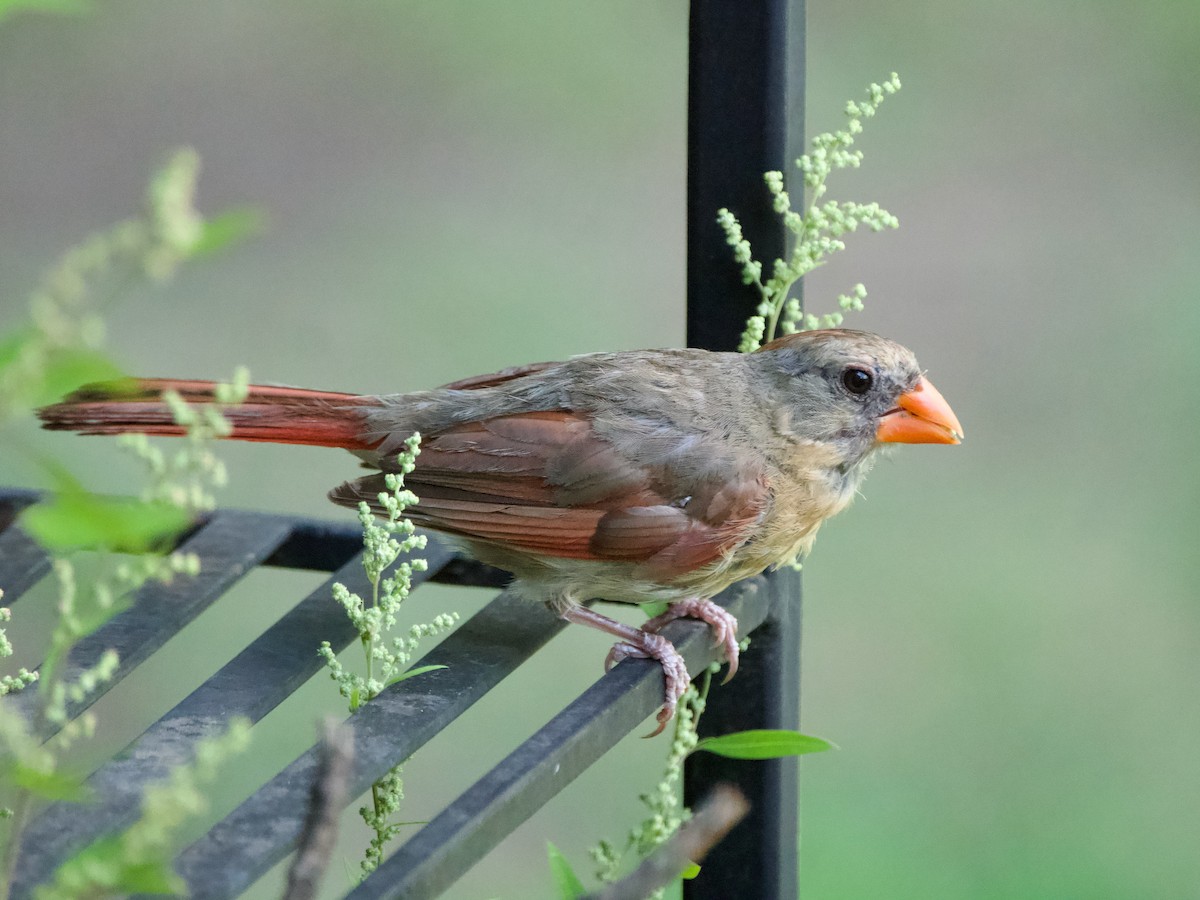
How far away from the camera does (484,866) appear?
393cm

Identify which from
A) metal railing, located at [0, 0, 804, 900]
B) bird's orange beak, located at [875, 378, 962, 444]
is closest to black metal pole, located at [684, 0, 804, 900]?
metal railing, located at [0, 0, 804, 900]

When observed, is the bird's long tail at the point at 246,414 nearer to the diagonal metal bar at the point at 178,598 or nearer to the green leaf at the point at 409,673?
the diagonal metal bar at the point at 178,598

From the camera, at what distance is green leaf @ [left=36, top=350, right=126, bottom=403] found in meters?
0.66

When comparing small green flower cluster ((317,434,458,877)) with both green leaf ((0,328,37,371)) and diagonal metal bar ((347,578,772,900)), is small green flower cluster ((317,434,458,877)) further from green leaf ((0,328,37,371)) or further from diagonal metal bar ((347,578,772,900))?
green leaf ((0,328,37,371))

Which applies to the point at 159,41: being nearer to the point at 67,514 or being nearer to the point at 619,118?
the point at 619,118

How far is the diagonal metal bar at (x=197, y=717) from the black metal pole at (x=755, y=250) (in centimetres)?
43

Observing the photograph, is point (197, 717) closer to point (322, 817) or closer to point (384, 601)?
point (384, 601)

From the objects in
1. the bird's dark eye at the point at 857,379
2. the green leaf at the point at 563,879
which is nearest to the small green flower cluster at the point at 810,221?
the bird's dark eye at the point at 857,379

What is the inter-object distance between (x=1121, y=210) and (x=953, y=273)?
23.7 inches

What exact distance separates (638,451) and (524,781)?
0.74m

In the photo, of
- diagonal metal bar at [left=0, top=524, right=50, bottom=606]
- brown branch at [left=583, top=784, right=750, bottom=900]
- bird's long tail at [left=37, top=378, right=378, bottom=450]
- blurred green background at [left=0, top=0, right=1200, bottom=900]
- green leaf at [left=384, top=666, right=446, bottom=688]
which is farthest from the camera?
blurred green background at [left=0, top=0, right=1200, bottom=900]

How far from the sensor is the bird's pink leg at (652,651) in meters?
1.80

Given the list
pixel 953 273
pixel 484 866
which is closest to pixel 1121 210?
pixel 953 273

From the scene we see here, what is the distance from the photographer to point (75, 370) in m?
0.67
